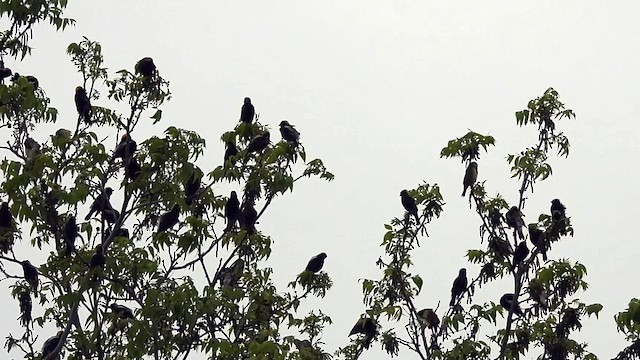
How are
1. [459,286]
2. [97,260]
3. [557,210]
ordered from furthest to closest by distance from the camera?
[459,286]
[557,210]
[97,260]

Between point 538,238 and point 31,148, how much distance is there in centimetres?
554

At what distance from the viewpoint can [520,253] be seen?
1117cm

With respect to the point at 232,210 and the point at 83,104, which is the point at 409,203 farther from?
the point at 83,104

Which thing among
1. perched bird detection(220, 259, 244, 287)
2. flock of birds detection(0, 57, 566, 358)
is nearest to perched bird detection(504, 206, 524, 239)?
flock of birds detection(0, 57, 566, 358)

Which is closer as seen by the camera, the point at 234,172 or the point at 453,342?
the point at 234,172

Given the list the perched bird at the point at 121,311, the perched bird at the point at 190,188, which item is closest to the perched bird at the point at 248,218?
the perched bird at the point at 190,188

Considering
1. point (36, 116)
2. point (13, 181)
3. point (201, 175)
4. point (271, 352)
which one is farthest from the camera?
point (36, 116)

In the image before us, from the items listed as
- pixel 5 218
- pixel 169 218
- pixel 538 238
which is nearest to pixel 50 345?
pixel 5 218

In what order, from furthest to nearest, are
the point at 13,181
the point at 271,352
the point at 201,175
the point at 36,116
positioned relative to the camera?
the point at 36,116 → the point at 201,175 → the point at 13,181 → the point at 271,352

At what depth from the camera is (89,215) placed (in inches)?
456

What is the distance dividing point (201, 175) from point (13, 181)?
71.1 inches

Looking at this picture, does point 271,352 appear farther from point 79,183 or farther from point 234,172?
point 79,183

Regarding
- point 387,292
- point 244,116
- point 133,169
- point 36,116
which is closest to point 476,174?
point 387,292

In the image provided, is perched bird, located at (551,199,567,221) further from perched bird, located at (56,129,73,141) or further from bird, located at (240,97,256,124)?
perched bird, located at (56,129,73,141)
